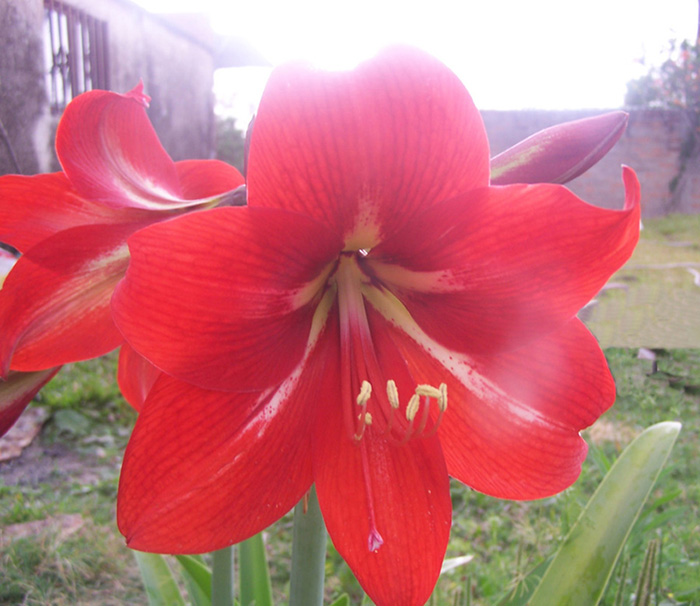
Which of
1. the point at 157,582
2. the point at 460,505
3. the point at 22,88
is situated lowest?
the point at 460,505

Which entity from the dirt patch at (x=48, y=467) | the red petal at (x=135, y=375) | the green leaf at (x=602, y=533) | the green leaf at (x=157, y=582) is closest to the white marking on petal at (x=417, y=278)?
the red petal at (x=135, y=375)

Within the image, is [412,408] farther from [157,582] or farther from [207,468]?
[157,582]

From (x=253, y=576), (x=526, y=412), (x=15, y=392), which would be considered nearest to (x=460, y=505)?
(x=253, y=576)

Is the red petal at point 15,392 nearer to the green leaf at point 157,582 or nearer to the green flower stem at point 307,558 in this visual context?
the green flower stem at point 307,558

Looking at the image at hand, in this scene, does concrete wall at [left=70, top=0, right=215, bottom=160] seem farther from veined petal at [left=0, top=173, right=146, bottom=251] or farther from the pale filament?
the pale filament

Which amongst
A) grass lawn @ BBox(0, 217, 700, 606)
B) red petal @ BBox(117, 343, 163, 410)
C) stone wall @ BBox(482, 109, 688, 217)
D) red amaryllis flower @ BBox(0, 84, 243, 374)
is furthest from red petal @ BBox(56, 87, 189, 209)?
stone wall @ BBox(482, 109, 688, 217)

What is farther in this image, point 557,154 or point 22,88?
point 22,88

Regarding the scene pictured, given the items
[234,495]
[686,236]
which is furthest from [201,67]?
[686,236]
